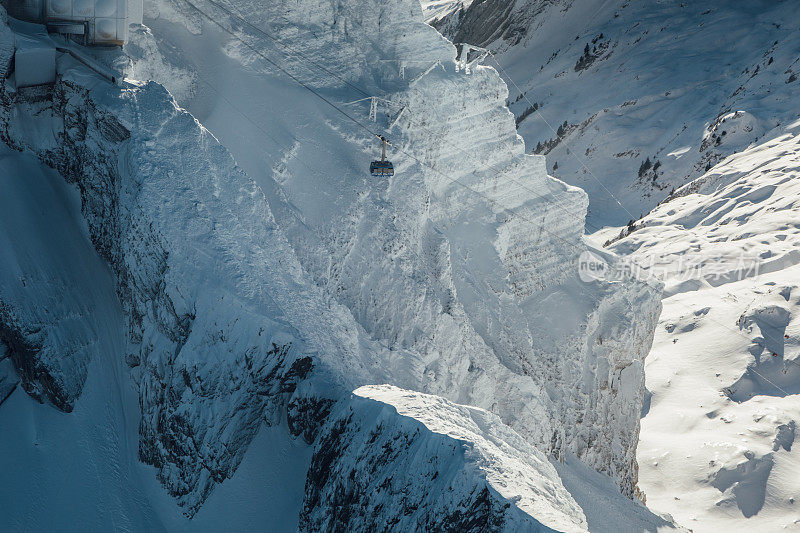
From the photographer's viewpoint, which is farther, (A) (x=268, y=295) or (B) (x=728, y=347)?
(B) (x=728, y=347)

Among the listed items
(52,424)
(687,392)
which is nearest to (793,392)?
(687,392)

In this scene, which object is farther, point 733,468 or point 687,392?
point 687,392

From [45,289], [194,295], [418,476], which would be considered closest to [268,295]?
[194,295]

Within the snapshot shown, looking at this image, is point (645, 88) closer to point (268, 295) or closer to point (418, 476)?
point (268, 295)

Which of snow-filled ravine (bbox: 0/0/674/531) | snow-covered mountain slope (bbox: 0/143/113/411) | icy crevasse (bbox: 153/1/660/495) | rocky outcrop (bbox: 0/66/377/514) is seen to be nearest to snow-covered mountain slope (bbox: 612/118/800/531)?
icy crevasse (bbox: 153/1/660/495)

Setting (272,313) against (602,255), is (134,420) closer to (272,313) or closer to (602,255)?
(272,313)

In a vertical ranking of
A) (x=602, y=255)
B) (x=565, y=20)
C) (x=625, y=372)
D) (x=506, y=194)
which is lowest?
(x=625, y=372)

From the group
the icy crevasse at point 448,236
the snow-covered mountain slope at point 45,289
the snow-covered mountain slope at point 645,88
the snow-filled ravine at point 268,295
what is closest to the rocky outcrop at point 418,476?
the snow-filled ravine at point 268,295

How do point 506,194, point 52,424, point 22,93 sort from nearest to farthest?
point 52,424 < point 22,93 < point 506,194

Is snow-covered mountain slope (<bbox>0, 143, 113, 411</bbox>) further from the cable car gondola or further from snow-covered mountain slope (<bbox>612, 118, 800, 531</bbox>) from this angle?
snow-covered mountain slope (<bbox>612, 118, 800, 531</bbox>)
